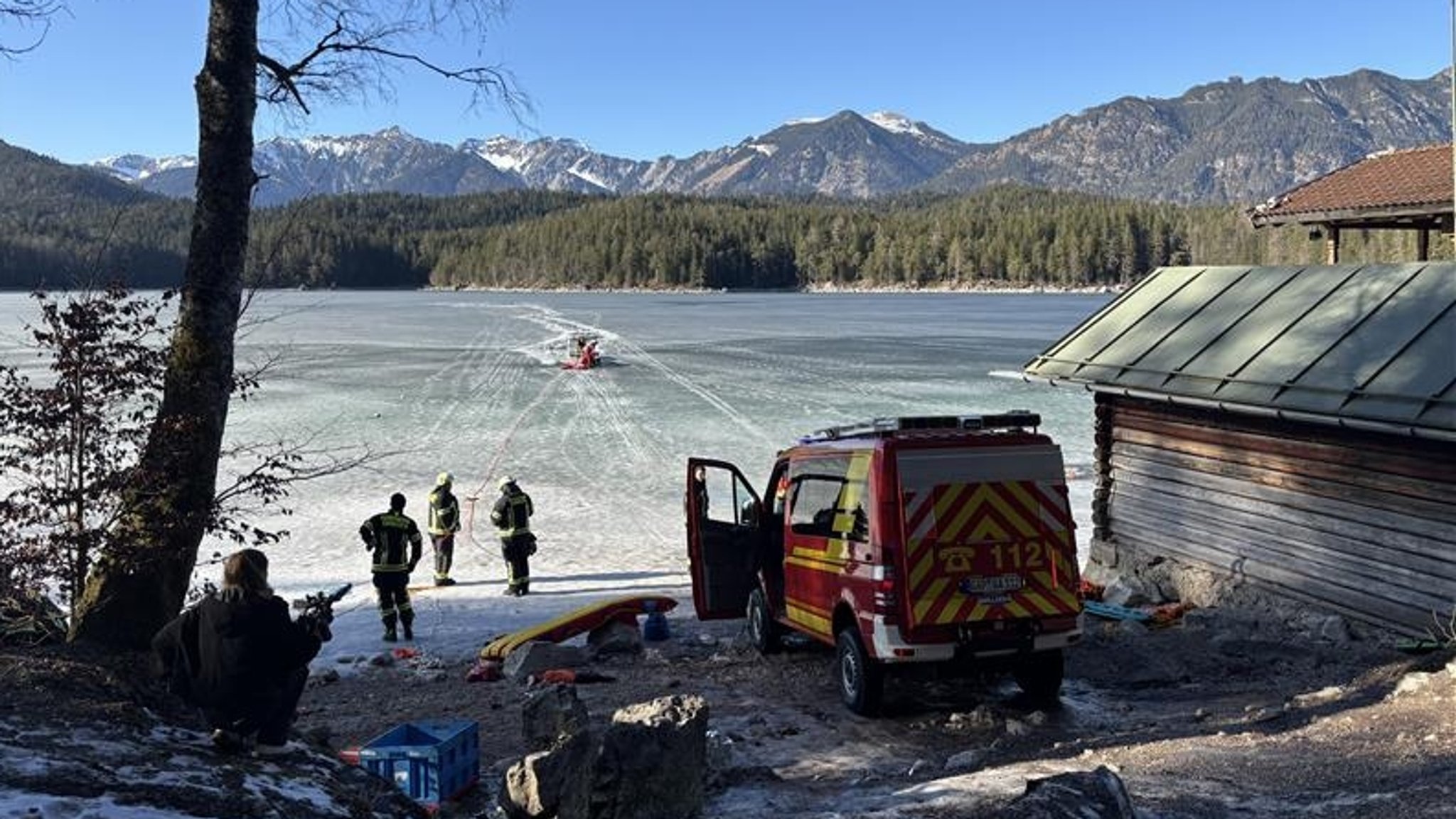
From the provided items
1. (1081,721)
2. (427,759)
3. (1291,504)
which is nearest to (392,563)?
(427,759)

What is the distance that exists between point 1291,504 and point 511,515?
9.32 metres

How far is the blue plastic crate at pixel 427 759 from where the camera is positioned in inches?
272

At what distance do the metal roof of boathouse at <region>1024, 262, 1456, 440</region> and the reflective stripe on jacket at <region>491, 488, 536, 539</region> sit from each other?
692 centimetres

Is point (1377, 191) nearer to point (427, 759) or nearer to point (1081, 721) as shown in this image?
point (1081, 721)

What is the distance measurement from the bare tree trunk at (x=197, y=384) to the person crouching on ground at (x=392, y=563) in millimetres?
5050

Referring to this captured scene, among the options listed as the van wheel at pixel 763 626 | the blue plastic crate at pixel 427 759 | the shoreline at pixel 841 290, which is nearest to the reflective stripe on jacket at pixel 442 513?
the van wheel at pixel 763 626

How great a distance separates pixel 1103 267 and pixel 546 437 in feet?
504

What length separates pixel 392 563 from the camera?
12.6 m

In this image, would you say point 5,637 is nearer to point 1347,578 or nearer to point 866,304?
point 1347,578

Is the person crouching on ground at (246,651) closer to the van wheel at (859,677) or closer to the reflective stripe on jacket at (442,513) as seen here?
the van wheel at (859,677)

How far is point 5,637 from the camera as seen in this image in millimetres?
7496

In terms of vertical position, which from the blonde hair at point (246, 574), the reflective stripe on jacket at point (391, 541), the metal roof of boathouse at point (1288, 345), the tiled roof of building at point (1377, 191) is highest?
the tiled roof of building at point (1377, 191)

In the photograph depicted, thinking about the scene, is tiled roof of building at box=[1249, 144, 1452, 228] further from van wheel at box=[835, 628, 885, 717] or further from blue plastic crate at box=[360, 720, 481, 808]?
blue plastic crate at box=[360, 720, 481, 808]

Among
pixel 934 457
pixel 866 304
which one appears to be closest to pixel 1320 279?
pixel 934 457
